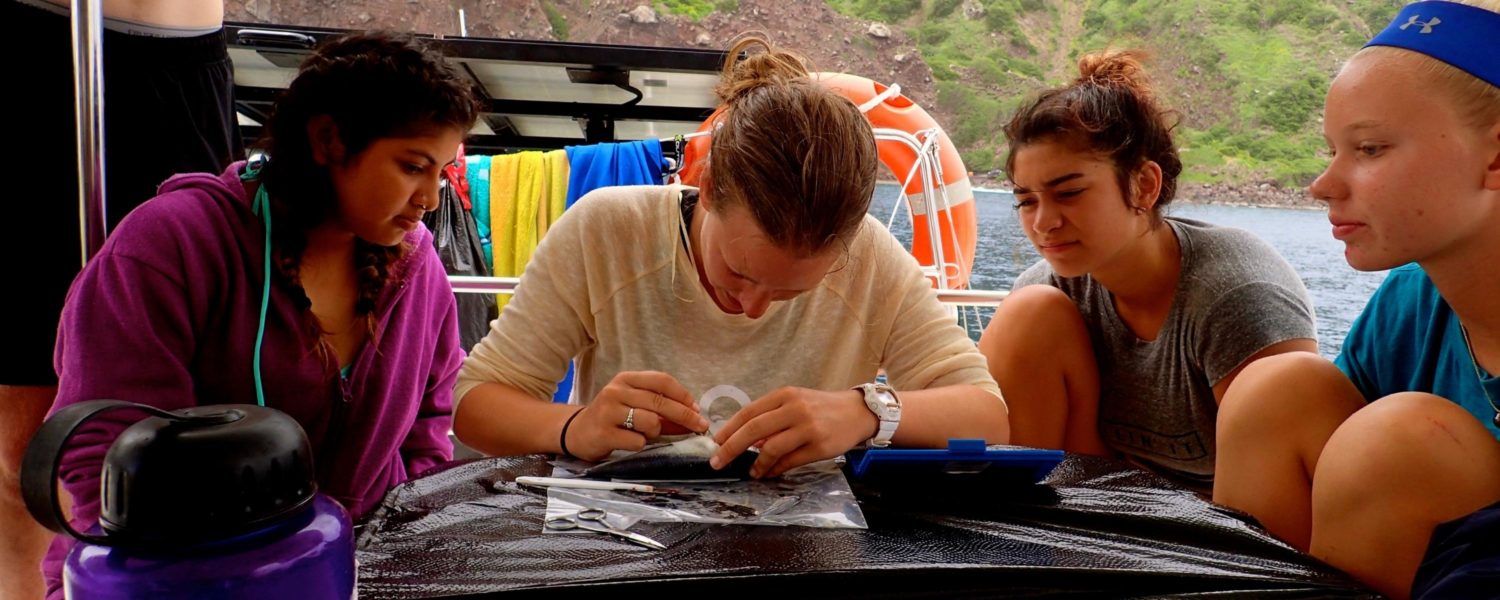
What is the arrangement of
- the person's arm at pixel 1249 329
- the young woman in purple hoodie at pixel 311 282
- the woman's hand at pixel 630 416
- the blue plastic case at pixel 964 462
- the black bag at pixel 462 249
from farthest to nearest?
the black bag at pixel 462 249 → the person's arm at pixel 1249 329 → the young woman in purple hoodie at pixel 311 282 → the woman's hand at pixel 630 416 → the blue plastic case at pixel 964 462

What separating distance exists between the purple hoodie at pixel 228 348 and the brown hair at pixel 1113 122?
1083 millimetres

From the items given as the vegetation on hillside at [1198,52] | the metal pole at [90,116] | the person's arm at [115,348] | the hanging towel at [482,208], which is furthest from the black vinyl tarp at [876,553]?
the hanging towel at [482,208]

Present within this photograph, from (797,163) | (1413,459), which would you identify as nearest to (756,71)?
(797,163)

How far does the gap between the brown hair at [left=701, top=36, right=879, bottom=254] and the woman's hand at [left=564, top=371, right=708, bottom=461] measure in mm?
224

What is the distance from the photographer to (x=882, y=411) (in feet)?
3.55

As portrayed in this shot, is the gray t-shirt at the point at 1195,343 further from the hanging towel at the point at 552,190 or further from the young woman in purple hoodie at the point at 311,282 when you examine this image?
the hanging towel at the point at 552,190

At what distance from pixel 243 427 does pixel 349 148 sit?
35.8 inches

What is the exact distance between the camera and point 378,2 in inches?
172

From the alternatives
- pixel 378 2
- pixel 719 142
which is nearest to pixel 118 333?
pixel 719 142

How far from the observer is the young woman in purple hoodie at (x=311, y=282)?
1087mm

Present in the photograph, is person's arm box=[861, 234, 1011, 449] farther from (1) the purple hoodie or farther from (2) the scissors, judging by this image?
(1) the purple hoodie

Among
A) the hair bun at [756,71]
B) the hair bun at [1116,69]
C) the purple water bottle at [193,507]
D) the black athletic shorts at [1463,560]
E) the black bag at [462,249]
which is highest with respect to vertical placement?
the hair bun at [1116,69]

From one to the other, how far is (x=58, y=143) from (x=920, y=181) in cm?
282

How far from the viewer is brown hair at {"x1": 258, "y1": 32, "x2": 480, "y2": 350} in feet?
4.09
